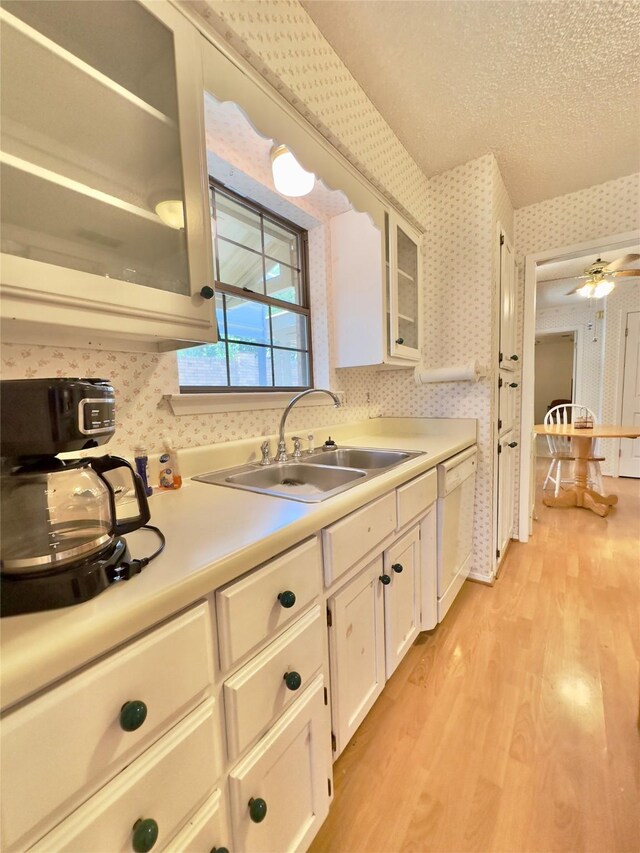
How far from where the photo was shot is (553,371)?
7.36 metres

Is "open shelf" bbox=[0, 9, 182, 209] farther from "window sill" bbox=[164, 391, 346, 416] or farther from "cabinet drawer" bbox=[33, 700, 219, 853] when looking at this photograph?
"cabinet drawer" bbox=[33, 700, 219, 853]

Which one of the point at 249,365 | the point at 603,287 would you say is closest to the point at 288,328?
the point at 249,365

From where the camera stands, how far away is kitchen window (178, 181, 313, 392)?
149cm

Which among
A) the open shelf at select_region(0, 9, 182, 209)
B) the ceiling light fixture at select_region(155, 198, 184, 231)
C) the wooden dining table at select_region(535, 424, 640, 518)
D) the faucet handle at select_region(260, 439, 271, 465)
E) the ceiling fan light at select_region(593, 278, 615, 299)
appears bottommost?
the wooden dining table at select_region(535, 424, 640, 518)

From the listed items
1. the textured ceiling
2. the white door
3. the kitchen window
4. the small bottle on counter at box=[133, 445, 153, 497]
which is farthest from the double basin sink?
the white door

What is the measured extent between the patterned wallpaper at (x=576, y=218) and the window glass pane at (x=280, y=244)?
1.70 metres

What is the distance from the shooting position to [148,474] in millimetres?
1034

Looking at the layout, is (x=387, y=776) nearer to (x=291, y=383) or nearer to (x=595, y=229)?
(x=291, y=383)

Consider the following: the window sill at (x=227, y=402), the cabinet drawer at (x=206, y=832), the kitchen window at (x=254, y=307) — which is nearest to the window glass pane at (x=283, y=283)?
the kitchen window at (x=254, y=307)

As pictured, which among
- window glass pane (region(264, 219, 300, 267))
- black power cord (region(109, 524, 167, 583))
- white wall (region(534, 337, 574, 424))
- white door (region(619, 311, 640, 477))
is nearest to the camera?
black power cord (region(109, 524, 167, 583))

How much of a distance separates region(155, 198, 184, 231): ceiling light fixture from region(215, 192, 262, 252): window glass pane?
0.77 metres

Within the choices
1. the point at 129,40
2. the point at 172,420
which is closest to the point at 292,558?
the point at 172,420

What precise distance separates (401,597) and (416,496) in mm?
381

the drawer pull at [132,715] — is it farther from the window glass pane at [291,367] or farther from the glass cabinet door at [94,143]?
the window glass pane at [291,367]
